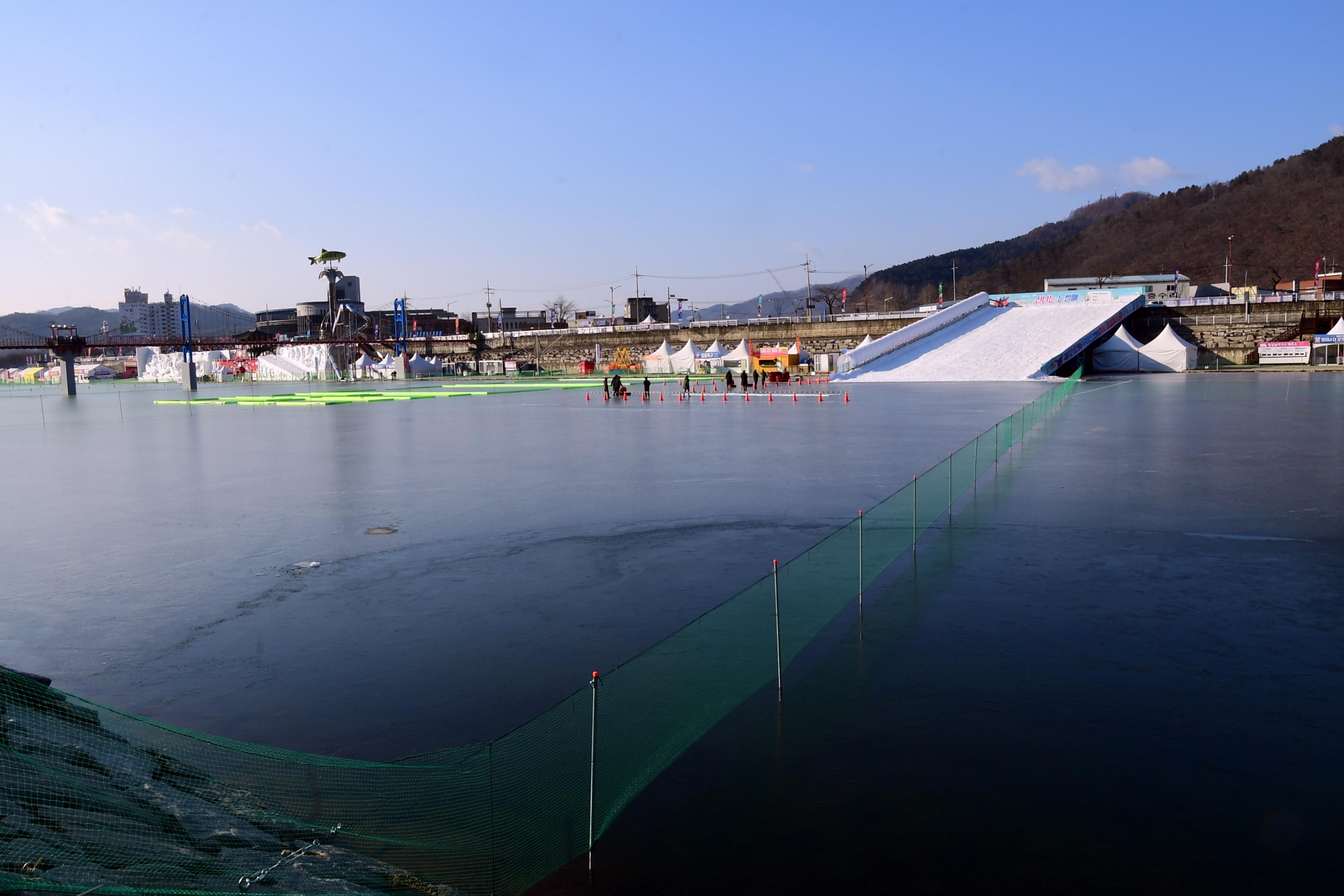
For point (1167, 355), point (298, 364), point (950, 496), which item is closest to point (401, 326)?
point (298, 364)

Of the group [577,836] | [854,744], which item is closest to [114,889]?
[577,836]

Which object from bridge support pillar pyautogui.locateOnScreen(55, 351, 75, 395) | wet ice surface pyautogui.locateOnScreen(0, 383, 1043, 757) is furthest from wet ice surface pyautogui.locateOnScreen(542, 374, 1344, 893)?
bridge support pillar pyautogui.locateOnScreen(55, 351, 75, 395)

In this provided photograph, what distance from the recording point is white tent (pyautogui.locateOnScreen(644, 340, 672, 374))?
9369 centimetres

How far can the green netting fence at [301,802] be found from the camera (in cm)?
454

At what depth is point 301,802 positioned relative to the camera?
5.33 m

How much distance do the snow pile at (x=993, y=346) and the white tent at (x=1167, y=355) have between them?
3932 millimetres

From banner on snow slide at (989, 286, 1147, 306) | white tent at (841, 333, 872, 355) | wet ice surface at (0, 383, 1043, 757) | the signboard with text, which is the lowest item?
wet ice surface at (0, 383, 1043, 757)

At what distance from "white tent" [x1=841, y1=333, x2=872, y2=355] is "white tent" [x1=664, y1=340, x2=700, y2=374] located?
14.1m

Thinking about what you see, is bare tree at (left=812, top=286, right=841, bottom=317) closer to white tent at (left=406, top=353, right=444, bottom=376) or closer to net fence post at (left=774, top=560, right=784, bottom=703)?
white tent at (left=406, top=353, right=444, bottom=376)

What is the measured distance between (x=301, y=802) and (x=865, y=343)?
75718 millimetres

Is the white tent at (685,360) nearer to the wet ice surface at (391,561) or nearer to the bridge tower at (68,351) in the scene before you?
the bridge tower at (68,351)

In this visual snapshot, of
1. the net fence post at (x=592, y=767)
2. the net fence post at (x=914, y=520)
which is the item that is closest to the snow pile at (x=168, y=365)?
the net fence post at (x=914, y=520)

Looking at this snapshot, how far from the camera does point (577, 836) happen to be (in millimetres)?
5473

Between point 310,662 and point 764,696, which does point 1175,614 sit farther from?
point 310,662
